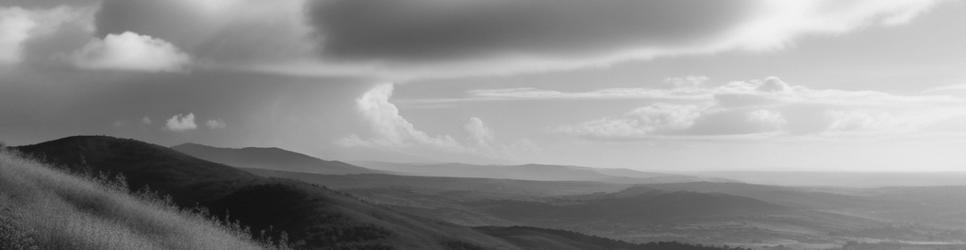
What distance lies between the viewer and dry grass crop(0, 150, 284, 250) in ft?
33.9

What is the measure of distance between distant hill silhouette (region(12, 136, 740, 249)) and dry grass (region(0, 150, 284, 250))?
15799mm

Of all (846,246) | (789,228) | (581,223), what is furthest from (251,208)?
(789,228)

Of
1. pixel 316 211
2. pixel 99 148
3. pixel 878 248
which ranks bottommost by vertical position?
pixel 878 248

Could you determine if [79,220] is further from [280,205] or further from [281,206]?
[280,205]

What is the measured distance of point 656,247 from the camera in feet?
296

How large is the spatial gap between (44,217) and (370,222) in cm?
4127

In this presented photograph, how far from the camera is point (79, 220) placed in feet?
36.8

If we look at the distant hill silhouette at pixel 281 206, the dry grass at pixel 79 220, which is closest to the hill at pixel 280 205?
the distant hill silhouette at pixel 281 206

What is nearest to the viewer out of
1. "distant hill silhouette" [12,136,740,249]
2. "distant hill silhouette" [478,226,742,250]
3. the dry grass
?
the dry grass

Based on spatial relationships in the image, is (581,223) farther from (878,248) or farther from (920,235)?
(920,235)

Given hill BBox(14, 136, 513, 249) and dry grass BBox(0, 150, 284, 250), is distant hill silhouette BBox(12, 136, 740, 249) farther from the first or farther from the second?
dry grass BBox(0, 150, 284, 250)

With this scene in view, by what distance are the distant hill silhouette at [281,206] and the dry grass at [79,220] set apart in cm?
1580

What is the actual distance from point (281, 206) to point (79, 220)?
43.0m

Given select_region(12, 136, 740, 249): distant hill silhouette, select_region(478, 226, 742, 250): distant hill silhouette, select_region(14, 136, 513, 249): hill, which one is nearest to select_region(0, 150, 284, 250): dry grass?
select_region(14, 136, 513, 249): hill
